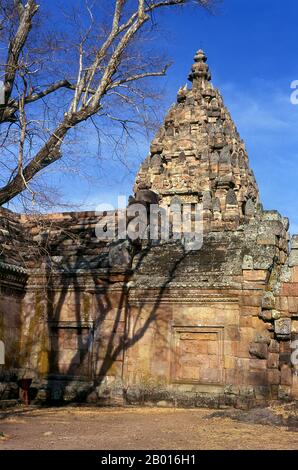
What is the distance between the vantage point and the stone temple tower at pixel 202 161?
29.9m

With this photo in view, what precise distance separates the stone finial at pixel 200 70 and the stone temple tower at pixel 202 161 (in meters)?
0.61

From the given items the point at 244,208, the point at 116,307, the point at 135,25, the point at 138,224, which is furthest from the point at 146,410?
the point at 244,208

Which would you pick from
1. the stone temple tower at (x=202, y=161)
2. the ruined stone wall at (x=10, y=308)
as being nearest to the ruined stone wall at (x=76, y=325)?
the ruined stone wall at (x=10, y=308)

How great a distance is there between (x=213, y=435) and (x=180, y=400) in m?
4.33

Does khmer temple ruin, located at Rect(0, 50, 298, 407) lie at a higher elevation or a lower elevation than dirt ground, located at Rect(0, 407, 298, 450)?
higher

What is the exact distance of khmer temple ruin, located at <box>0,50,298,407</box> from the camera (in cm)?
1258

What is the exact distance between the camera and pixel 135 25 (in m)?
10.3

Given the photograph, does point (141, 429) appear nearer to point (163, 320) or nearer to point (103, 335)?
point (163, 320)

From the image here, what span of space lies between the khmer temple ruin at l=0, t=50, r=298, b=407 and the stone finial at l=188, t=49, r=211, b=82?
834 inches

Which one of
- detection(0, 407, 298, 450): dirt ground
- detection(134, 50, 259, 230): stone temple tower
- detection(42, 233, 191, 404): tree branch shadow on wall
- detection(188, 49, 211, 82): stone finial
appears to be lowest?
detection(0, 407, 298, 450): dirt ground

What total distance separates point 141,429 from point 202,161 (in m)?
22.7

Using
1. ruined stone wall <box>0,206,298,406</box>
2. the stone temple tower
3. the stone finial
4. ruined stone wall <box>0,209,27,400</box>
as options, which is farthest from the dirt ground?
the stone finial

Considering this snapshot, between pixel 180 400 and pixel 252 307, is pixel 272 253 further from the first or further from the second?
pixel 180 400

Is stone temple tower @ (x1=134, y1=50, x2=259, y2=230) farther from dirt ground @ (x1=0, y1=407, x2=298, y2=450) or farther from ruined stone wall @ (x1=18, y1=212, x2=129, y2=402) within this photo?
dirt ground @ (x1=0, y1=407, x2=298, y2=450)
